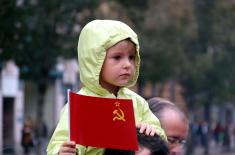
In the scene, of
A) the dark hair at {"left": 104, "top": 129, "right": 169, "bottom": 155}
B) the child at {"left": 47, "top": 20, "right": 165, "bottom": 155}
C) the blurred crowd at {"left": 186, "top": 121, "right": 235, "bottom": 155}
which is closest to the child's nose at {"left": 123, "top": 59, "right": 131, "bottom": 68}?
the child at {"left": 47, "top": 20, "right": 165, "bottom": 155}

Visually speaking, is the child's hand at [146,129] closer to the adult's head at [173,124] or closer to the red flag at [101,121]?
the red flag at [101,121]

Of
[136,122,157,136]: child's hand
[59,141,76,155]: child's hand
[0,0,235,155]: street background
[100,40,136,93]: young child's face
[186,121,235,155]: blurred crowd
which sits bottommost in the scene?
[186,121,235,155]: blurred crowd

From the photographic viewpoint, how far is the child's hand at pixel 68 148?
3.28 metres

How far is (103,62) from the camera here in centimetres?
358

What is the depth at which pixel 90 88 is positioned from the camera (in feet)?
12.1

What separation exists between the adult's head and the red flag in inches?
31.6

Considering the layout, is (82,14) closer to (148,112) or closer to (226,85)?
(226,85)

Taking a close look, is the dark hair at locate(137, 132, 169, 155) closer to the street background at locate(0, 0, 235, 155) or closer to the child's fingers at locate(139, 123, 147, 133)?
the child's fingers at locate(139, 123, 147, 133)

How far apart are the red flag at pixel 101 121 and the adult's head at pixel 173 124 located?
2.63 feet

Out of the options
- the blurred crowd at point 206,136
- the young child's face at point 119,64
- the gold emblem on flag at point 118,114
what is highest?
the young child's face at point 119,64

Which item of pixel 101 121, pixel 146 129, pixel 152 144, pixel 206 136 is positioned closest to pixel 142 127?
pixel 146 129

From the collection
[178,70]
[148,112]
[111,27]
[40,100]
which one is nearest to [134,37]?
[111,27]

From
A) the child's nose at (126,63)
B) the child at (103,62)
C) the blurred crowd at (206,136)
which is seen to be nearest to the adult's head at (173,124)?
the child at (103,62)

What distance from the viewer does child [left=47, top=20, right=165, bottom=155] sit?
11.6ft
